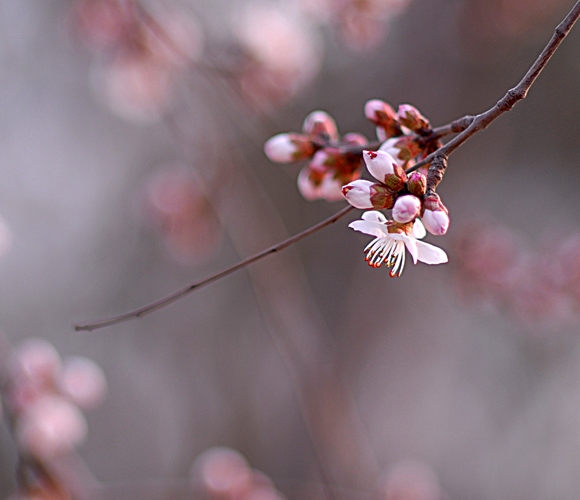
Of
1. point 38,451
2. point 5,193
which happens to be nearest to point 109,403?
point 5,193

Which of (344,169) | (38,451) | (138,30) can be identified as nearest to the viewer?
(344,169)

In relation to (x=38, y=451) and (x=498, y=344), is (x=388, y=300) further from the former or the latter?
(x=38, y=451)

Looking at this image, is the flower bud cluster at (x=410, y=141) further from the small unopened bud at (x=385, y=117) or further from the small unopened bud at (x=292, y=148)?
the small unopened bud at (x=292, y=148)

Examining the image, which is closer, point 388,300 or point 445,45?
point 445,45

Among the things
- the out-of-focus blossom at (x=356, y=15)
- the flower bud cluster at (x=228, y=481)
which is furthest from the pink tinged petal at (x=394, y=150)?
the flower bud cluster at (x=228, y=481)

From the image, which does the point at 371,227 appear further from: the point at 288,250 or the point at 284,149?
the point at 288,250

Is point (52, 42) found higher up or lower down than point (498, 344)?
higher up

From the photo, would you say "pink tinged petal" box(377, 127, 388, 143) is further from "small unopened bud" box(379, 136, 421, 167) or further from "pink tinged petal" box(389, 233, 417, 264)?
"pink tinged petal" box(389, 233, 417, 264)
